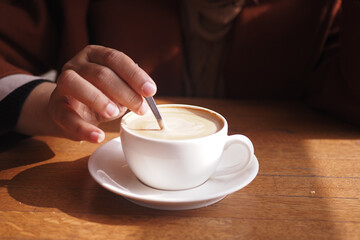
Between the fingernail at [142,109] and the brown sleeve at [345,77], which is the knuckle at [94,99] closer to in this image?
the fingernail at [142,109]

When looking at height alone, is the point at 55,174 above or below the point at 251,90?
above

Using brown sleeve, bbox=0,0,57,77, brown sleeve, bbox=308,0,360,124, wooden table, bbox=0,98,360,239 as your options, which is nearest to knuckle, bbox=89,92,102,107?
wooden table, bbox=0,98,360,239

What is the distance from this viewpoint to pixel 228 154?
0.69m

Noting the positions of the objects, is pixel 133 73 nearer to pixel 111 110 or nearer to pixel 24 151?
pixel 111 110

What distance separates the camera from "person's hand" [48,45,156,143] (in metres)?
0.65

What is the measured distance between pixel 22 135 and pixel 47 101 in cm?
9

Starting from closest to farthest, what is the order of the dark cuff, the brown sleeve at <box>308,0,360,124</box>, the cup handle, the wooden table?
the wooden table < the cup handle < the dark cuff < the brown sleeve at <box>308,0,360,124</box>

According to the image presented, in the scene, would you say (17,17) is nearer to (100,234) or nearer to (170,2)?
(170,2)

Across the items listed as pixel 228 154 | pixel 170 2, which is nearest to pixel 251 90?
pixel 170 2

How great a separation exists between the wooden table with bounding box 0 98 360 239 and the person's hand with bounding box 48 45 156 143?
90mm

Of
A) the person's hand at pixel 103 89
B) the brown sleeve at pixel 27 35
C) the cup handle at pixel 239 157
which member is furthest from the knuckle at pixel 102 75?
the brown sleeve at pixel 27 35

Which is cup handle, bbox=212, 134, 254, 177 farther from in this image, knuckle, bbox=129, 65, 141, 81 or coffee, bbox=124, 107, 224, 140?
knuckle, bbox=129, 65, 141, 81

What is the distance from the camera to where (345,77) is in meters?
1.02

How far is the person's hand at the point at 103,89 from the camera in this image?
647 mm
